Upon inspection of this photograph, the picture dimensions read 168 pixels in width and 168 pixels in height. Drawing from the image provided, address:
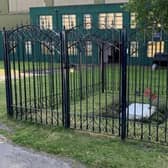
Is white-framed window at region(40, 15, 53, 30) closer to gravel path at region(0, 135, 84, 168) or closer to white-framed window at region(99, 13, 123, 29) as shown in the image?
white-framed window at region(99, 13, 123, 29)

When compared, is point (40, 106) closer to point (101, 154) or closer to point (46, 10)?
point (101, 154)

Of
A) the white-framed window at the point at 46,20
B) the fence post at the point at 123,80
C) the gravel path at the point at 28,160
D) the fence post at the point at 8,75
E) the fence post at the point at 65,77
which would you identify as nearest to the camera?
the gravel path at the point at 28,160

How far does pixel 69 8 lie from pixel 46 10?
Result: 1.85 metres

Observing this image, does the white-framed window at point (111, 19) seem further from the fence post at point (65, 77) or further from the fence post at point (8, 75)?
the fence post at point (65, 77)

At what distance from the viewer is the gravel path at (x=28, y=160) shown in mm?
4734

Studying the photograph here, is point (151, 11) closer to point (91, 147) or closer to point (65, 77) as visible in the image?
point (65, 77)

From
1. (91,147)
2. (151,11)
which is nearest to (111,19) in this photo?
(151,11)

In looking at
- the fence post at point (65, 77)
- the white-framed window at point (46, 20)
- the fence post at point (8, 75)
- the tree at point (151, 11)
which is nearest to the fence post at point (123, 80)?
the fence post at point (65, 77)

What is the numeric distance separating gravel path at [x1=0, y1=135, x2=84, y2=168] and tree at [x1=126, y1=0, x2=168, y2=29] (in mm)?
9035

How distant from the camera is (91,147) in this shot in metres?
5.31

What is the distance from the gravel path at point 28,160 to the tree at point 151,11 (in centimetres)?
903

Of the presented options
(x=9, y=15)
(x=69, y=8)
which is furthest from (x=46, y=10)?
(x=9, y=15)

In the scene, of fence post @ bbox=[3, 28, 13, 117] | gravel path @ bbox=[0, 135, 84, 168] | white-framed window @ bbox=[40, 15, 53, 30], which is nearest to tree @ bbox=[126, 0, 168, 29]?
fence post @ bbox=[3, 28, 13, 117]

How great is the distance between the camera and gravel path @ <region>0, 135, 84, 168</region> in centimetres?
473
